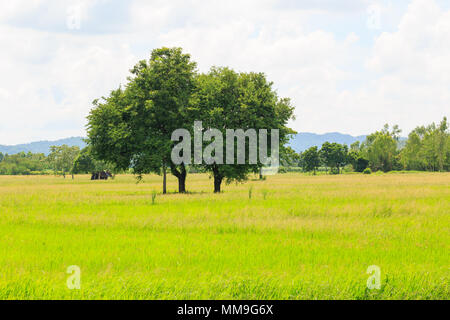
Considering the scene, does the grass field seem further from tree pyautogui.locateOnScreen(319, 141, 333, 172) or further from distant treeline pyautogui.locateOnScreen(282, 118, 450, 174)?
tree pyautogui.locateOnScreen(319, 141, 333, 172)

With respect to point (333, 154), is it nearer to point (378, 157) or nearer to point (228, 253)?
point (378, 157)

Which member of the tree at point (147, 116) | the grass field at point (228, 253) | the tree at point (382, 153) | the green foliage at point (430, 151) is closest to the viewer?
the grass field at point (228, 253)

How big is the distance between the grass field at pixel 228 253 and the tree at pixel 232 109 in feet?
62.1

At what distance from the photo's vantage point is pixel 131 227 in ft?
69.5

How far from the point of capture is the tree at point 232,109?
44875mm

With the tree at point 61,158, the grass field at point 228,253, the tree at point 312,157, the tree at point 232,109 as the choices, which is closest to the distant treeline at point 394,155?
the tree at point 312,157

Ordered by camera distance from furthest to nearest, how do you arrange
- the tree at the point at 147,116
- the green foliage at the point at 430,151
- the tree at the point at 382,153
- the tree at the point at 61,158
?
the tree at the point at 382,153, the green foliage at the point at 430,151, the tree at the point at 61,158, the tree at the point at 147,116

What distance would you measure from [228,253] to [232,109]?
34172 mm

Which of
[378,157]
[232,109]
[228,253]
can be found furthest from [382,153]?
[228,253]

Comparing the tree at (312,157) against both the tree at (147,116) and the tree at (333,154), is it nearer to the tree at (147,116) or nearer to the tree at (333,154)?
the tree at (333,154)

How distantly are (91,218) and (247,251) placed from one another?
12506mm

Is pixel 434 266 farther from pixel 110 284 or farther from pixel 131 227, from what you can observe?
pixel 131 227

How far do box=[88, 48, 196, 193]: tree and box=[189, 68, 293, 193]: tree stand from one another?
6.63 ft
